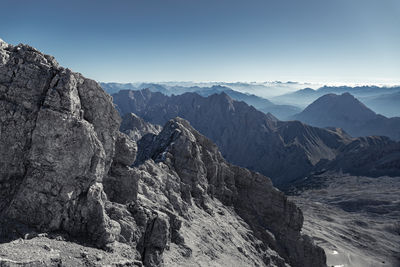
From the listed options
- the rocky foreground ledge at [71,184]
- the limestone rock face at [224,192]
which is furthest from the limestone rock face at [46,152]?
the limestone rock face at [224,192]

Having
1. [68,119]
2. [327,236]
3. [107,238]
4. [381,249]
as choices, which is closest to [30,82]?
[68,119]

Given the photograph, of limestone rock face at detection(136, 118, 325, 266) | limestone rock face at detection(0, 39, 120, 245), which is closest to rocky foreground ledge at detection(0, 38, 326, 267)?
limestone rock face at detection(0, 39, 120, 245)

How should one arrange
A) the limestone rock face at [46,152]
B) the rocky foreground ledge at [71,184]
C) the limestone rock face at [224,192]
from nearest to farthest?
the rocky foreground ledge at [71,184]
the limestone rock face at [46,152]
the limestone rock face at [224,192]

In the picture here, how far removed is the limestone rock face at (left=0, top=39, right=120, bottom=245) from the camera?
97.2 feet

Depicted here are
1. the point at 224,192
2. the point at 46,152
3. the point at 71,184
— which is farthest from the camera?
the point at 224,192

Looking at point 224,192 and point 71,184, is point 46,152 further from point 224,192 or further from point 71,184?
point 224,192

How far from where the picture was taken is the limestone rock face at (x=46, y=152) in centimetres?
2962

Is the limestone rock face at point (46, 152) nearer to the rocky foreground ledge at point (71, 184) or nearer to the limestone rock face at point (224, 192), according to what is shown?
the rocky foreground ledge at point (71, 184)

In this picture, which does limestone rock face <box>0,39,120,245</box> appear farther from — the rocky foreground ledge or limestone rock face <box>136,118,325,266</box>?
limestone rock face <box>136,118,325,266</box>

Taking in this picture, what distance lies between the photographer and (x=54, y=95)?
102 ft

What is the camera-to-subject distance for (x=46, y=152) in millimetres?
29875

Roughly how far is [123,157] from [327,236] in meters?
129

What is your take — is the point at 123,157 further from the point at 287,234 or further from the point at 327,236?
the point at 327,236

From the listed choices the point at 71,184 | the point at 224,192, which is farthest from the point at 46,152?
the point at 224,192
